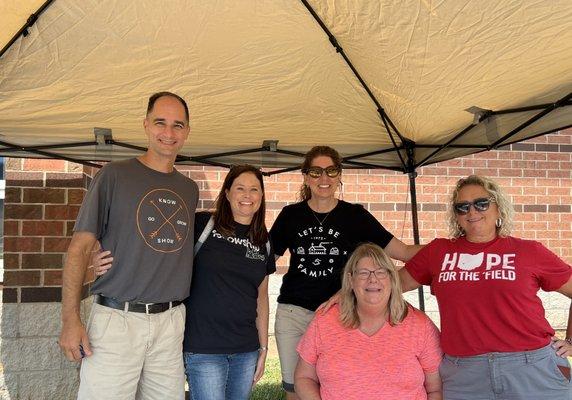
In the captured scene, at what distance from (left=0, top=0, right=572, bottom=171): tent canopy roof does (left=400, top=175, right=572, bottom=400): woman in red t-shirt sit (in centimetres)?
58

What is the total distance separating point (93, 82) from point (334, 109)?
4.44ft

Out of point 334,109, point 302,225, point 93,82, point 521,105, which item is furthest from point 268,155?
point 521,105

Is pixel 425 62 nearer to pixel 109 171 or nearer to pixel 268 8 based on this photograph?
pixel 268 8

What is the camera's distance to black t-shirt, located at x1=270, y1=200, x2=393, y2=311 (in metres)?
2.67

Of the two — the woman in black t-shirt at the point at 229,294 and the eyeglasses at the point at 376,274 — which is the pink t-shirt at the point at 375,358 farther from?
the woman in black t-shirt at the point at 229,294

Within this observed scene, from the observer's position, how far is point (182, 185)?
235 centimetres

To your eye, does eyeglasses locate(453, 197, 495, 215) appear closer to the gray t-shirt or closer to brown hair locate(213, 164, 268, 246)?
brown hair locate(213, 164, 268, 246)

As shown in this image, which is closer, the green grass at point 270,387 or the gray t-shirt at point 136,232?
the gray t-shirt at point 136,232

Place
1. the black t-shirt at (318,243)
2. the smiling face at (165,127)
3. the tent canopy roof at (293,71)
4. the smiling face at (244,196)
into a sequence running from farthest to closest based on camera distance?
the black t-shirt at (318,243)
the smiling face at (244,196)
the smiling face at (165,127)
the tent canopy roof at (293,71)

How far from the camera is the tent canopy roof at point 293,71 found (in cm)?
199

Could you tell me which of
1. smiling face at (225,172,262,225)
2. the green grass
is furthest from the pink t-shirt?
the green grass

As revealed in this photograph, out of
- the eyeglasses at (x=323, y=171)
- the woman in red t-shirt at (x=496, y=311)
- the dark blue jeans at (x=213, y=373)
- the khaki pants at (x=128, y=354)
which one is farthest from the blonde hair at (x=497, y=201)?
the khaki pants at (x=128, y=354)

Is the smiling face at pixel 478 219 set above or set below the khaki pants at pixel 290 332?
above

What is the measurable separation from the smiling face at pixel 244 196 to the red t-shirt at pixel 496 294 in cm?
90
